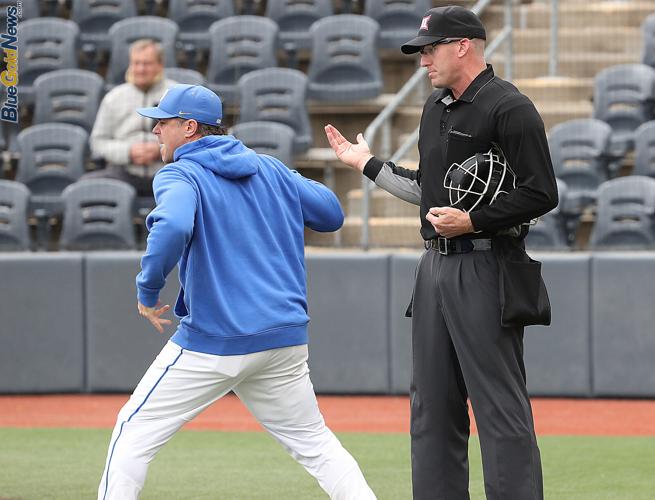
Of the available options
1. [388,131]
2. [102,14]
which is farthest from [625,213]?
[102,14]

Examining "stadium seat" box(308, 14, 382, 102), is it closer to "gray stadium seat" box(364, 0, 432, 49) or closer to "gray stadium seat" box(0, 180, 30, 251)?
"gray stadium seat" box(364, 0, 432, 49)

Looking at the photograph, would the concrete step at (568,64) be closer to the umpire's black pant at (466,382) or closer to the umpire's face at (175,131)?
the umpire's black pant at (466,382)

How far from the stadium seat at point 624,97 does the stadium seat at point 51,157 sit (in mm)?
4480

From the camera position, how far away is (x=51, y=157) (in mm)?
10508

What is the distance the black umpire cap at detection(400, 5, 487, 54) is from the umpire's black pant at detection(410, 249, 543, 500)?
715 millimetres

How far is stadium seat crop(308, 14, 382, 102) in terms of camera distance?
11.7m

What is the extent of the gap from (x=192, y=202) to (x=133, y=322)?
5428 mm

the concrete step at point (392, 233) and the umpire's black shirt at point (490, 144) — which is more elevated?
the umpire's black shirt at point (490, 144)

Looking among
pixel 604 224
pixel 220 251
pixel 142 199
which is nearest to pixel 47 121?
pixel 142 199

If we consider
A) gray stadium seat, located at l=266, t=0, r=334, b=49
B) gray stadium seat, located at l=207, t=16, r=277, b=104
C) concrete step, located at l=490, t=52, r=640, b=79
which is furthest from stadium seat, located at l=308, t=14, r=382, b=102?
concrete step, located at l=490, t=52, r=640, b=79

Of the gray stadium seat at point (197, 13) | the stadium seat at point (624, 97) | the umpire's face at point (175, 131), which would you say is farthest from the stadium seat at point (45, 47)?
the umpire's face at point (175, 131)

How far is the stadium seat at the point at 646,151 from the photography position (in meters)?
10.2

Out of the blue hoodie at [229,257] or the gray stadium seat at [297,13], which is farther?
the gray stadium seat at [297,13]

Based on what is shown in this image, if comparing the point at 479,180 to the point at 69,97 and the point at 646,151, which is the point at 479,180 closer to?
the point at 646,151
